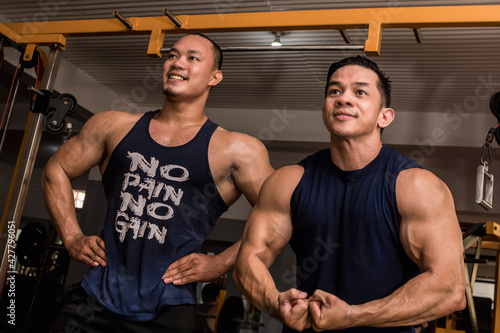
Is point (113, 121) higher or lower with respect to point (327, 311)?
higher

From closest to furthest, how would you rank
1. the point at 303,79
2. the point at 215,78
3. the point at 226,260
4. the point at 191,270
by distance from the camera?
the point at 191,270 < the point at 226,260 < the point at 215,78 < the point at 303,79

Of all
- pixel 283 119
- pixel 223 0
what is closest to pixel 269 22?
pixel 223 0

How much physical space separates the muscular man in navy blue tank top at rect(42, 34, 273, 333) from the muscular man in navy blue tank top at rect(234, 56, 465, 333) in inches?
12.0

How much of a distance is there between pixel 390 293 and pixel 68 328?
1203 mm

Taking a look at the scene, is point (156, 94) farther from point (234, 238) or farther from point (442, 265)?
point (442, 265)

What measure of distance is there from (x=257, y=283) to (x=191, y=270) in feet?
1.47

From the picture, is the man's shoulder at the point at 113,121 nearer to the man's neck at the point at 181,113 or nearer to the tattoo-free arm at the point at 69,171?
A: the tattoo-free arm at the point at 69,171

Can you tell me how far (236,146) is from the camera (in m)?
2.26

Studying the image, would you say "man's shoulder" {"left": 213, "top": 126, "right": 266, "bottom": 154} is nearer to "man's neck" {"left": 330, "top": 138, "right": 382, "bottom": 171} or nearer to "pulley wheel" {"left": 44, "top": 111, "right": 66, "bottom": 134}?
"man's neck" {"left": 330, "top": 138, "right": 382, "bottom": 171}

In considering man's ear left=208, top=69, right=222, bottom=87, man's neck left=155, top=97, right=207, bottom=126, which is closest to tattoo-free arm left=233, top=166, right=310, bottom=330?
man's neck left=155, top=97, right=207, bottom=126

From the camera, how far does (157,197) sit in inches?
83.9

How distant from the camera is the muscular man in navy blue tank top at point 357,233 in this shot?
1.52m

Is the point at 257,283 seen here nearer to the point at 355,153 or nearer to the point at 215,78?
the point at 355,153

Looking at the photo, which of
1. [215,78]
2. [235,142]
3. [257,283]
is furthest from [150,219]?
[215,78]
